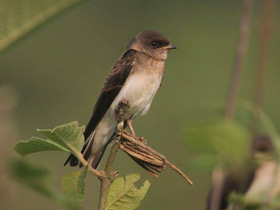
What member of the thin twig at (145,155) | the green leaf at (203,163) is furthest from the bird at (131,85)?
the green leaf at (203,163)

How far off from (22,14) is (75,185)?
0.23 meters

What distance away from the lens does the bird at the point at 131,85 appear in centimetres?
350

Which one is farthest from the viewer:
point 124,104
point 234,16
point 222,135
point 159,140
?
point 234,16

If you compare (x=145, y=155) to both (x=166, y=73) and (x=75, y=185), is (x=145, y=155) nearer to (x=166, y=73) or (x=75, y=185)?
(x=75, y=185)

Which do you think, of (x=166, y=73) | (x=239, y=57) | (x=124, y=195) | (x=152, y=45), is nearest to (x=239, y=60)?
(x=239, y=57)

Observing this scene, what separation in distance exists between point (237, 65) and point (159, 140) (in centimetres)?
936

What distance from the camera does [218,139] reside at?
0.84 m

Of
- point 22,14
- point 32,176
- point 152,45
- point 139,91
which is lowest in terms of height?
point 32,176

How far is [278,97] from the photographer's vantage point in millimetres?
11992

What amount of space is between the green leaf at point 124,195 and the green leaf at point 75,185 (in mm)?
50

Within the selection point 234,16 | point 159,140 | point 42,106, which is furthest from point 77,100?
point 234,16

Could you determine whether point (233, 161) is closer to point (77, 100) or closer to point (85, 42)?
point (77, 100)

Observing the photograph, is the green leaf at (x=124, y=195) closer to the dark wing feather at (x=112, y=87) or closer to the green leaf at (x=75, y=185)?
the green leaf at (x=75, y=185)

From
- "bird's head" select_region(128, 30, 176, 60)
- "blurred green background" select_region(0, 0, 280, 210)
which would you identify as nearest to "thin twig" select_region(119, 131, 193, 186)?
"bird's head" select_region(128, 30, 176, 60)
